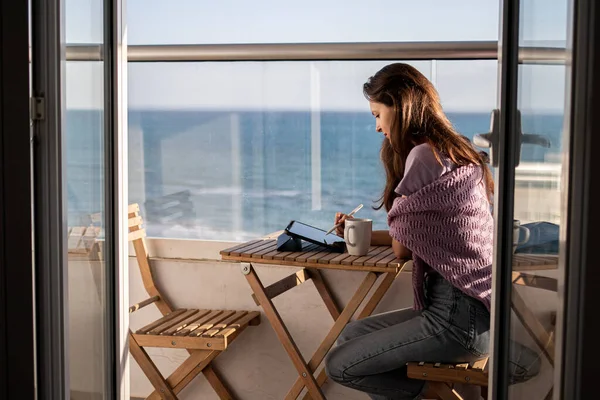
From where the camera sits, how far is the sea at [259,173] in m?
3.70

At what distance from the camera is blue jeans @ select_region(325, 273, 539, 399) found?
2627 millimetres

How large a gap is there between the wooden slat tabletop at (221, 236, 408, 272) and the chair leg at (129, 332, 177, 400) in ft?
1.97

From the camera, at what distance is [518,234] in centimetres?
187

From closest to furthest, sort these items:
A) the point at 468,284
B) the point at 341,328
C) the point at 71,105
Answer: the point at 71,105 → the point at 468,284 → the point at 341,328

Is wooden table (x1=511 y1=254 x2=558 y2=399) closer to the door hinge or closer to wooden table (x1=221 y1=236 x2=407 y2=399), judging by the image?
wooden table (x1=221 y1=236 x2=407 y2=399)

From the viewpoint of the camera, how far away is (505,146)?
191cm

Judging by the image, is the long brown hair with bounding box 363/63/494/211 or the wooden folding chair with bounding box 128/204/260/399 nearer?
the long brown hair with bounding box 363/63/494/211

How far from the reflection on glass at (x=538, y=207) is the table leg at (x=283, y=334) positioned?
1369mm

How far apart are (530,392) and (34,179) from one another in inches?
47.1

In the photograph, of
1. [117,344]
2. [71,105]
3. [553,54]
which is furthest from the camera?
[117,344]

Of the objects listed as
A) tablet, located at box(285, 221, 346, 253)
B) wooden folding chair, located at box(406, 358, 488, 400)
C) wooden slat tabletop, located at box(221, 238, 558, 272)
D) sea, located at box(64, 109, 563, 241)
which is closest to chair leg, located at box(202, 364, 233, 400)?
sea, located at box(64, 109, 563, 241)

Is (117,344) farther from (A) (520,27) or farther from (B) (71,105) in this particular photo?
(A) (520,27)

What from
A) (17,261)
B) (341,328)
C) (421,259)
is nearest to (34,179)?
(17,261)

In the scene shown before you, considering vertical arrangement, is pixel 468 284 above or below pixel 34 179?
below
